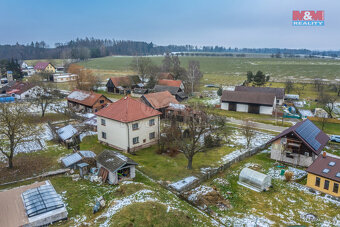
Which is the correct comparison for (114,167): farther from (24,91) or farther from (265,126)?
(24,91)

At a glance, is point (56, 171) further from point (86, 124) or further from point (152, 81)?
point (152, 81)

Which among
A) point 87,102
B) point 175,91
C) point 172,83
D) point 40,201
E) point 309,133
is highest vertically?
point 172,83

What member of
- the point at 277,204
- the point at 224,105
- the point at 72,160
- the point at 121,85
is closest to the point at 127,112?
the point at 72,160

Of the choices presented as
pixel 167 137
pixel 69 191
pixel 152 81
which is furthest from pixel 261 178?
pixel 152 81

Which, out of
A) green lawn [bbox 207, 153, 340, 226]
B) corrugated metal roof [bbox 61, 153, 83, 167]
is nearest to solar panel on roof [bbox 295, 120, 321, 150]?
green lawn [bbox 207, 153, 340, 226]

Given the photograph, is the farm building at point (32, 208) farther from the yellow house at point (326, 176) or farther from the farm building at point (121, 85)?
the farm building at point (121, 85)

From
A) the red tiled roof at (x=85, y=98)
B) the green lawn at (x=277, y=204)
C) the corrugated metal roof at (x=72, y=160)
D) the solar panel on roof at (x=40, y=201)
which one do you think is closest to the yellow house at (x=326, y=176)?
the green lawn at (x=277, y=204)

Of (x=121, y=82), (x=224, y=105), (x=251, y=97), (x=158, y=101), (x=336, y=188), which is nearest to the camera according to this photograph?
(x=336, y=188)
